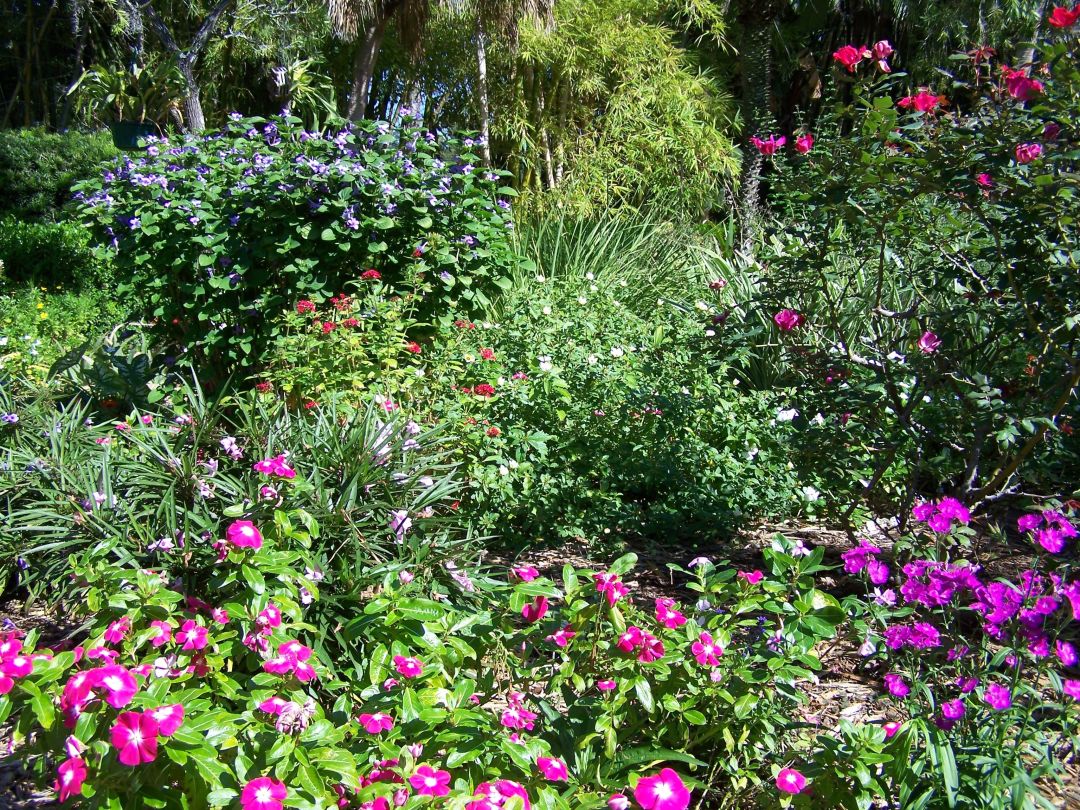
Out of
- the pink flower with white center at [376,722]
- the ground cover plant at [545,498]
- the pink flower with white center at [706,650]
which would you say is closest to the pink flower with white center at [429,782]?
the ground cover plant at [545,498]

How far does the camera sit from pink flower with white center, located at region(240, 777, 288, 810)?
127cm

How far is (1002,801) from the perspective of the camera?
148cm

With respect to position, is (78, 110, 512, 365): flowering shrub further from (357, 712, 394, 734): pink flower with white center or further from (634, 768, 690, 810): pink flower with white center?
(634, 768, 690, 810): pink flower with white center

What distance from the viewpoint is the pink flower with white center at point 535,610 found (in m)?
1.70

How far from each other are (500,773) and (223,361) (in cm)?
326

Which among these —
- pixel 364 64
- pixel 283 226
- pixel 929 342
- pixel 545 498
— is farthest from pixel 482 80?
pixel 929 342

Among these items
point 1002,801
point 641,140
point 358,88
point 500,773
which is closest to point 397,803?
point 500,773

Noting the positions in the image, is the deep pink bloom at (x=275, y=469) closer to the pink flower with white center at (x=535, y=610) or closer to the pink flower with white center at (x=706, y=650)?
the pink flower with white center at (x=535, y=610)

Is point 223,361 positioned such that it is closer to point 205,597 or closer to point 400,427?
point 400,427

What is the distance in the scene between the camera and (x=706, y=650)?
5.37 feet

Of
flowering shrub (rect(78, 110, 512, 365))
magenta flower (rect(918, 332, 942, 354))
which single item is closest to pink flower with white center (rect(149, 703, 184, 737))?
magenta flower (rect(918, 332, 942, 354))

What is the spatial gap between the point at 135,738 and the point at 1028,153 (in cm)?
218

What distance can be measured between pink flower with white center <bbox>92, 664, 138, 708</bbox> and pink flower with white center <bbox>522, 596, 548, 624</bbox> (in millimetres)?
689

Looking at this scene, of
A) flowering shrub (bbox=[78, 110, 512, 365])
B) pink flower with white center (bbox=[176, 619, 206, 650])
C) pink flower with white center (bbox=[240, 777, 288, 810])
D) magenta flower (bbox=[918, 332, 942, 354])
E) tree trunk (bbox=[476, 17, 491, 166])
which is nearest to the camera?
pink flower with white center (bbox=[240, 777, 288, 810])
